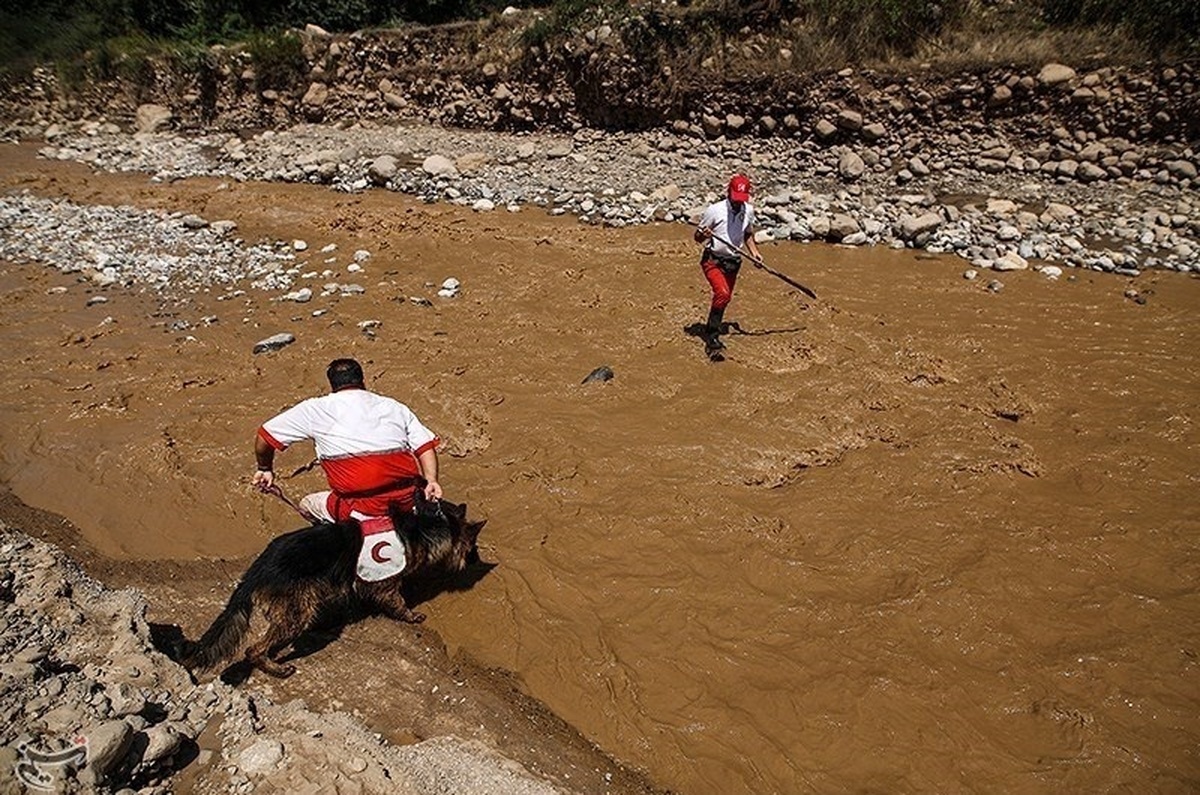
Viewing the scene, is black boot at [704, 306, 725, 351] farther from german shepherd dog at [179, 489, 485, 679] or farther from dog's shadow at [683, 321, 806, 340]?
german shepherd dog at [179, 489, 485, 679]

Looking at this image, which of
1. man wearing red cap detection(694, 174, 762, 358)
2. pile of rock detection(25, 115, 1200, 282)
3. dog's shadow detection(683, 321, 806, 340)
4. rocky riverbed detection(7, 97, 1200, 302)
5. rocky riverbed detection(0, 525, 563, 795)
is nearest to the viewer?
rocky riverbed detection(0, 525, 563, 795)

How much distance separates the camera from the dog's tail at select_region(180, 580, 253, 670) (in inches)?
137

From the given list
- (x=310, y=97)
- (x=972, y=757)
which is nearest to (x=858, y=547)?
(x=972, y=757)

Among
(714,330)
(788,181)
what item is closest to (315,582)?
(714,330)

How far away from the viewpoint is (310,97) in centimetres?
1703

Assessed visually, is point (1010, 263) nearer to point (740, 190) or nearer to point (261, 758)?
point (740, 190)

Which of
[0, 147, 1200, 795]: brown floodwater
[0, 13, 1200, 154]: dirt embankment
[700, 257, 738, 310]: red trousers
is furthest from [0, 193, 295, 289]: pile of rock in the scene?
[0, 13, 1200, 154]: dirt embankment

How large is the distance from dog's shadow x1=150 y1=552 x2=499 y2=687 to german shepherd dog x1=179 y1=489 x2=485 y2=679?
1.9 inches

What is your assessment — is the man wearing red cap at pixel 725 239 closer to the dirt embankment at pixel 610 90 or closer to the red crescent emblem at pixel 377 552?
the red crescent emblem at pixel 377 552

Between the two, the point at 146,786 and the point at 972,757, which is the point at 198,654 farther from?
the point at 972,757

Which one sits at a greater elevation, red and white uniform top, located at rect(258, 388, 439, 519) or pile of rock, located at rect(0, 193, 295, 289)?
red and white uniform top, located at rect(258, 388, 439, 519)

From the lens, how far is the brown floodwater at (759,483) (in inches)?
148

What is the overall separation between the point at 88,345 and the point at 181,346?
3.46 ft

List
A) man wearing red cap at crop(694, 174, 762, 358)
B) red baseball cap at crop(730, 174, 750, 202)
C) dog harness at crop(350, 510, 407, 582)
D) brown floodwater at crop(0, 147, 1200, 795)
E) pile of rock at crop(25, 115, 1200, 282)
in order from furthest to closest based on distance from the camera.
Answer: pile of rock at crop(25, 115, 1200, 282), man wearing red cap at crop(694, 174, 762, 358), red baseball cap at crop(730, 174, 750, 202), dog harness at crop(350, 510, 407, 582), brown floodwater at crop(0, 147, 1200, 795)
